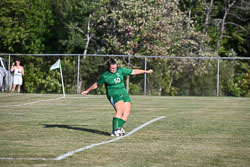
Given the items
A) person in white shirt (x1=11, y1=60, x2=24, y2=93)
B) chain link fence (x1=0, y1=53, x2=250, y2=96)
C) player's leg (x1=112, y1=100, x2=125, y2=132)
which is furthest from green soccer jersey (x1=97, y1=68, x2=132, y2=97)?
person in white shirt (x1=11, y1=60, x2=24, y2=93)

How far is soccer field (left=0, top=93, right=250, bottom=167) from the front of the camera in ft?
24.9

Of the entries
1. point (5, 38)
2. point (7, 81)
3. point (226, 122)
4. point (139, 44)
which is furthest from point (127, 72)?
point (5, 38)

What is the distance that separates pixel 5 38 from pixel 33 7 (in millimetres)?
3346

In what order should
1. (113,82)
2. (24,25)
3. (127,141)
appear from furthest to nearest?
(24,25) < (113,82) < (127,141)

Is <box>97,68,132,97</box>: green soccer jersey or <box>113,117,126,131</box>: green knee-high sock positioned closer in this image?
<box>113,117,126,131</box>: green knee-high sock

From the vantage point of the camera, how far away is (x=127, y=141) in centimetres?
991

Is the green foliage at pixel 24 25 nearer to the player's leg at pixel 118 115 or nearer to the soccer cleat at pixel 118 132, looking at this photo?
the player's leg at pixel 118 115

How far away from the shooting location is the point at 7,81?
29578 millimetres

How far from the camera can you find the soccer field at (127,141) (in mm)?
7602

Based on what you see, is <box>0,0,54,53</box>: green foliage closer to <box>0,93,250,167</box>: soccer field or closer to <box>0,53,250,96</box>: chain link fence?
<box>0,53,250,96</box>: chain link fence

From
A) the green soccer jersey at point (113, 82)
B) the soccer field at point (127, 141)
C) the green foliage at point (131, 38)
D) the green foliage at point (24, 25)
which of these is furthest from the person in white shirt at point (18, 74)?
the green soccer jersey at point (113, 82)

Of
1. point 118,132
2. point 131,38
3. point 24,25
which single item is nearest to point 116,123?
point 118,132

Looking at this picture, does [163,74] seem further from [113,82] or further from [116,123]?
[116,123]

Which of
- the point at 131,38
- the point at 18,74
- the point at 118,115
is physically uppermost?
the point at 131,38
